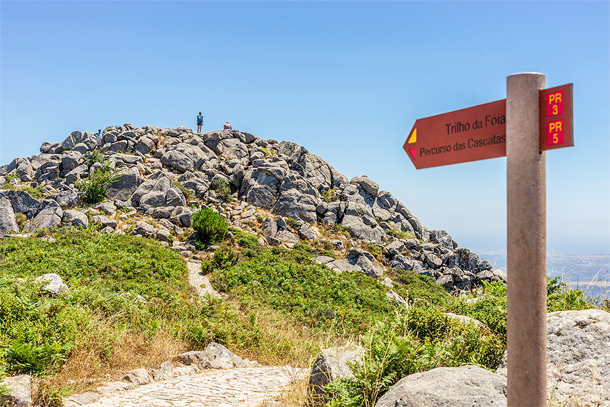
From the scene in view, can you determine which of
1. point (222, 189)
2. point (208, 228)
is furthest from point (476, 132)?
point (222, 189)

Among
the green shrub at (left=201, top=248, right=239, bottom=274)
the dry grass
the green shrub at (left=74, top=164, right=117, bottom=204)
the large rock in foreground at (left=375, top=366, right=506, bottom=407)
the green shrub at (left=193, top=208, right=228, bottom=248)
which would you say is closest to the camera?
the large rock in foreground at (left=375, top=366, right=506, bottom=407)

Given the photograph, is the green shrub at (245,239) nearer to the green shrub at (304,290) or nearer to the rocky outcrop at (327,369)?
the green shrub at (304,290)

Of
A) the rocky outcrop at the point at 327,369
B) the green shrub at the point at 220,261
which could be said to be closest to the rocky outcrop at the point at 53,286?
the rocky outcrop at the point at 327,369

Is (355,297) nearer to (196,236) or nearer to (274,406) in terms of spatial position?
(196,236)

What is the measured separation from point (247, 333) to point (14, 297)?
4.90 meters

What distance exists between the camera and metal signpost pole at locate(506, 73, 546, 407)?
2408 millimetres

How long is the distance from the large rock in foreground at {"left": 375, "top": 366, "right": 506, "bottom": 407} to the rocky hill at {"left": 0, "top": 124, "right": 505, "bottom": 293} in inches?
790

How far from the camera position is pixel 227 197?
29.7m

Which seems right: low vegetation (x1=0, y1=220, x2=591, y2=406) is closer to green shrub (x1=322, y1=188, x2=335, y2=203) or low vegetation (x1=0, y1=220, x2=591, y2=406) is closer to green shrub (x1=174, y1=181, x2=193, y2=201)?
green shrub (x1=174, y1=181, x2=193, y2=201)

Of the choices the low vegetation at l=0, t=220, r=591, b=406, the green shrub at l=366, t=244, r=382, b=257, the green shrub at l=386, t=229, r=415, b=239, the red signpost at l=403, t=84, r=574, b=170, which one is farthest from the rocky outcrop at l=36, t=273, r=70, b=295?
the green shrub at l=386, t=229, r=415, b=239

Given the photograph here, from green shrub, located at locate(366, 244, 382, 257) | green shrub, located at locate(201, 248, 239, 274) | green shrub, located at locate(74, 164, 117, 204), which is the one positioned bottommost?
green shrub, located at locate(201, 248, 239, 274)

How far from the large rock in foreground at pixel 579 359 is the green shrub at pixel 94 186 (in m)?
26.9

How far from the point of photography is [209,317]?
9.70 m

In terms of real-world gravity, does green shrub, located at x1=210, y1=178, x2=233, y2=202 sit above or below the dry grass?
above
